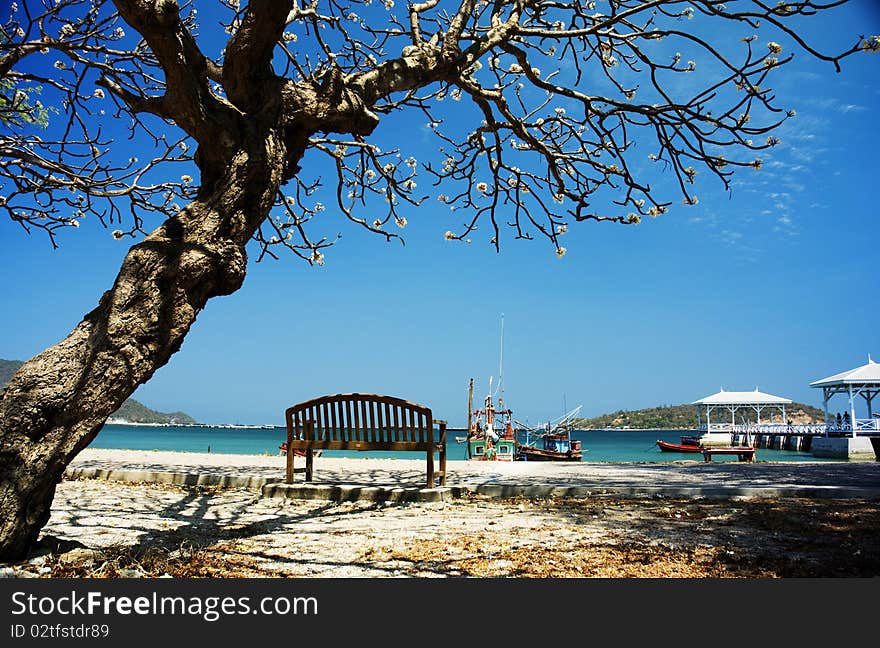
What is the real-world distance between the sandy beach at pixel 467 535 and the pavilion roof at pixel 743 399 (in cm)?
4713

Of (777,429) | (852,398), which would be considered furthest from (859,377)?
(777,429)

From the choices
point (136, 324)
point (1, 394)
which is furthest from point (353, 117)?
point (1, 394)

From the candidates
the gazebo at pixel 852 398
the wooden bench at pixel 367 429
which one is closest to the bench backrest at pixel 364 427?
the wooden bench at pixel 367 429

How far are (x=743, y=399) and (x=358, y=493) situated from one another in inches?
2029

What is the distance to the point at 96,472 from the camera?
8.43 m

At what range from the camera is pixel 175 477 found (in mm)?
7957

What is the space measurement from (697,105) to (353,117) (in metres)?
3.61

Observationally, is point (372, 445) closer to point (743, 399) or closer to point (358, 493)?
point (358, 493)

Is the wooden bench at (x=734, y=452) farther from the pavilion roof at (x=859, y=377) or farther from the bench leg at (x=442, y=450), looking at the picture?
the pavilion roof at (x=859, y=377)

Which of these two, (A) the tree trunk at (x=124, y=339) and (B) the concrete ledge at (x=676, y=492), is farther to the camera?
(B) the concrete ledge at (x=676, y=492)

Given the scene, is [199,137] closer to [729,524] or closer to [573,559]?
[573,559]

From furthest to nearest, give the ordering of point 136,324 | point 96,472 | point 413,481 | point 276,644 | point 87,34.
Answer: point 96,472 → point 413,481 → point 87,34 → point 136,324 → point 276,644

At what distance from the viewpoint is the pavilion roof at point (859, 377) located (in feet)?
115

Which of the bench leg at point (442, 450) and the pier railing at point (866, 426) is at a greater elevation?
the bench leg at point (442, 450)
